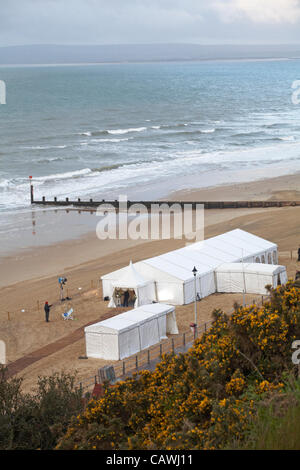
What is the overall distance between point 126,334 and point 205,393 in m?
9.62

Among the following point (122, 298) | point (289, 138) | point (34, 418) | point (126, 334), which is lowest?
point (126, 334)

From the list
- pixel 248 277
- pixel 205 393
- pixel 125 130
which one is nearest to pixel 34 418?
pixel 205 393

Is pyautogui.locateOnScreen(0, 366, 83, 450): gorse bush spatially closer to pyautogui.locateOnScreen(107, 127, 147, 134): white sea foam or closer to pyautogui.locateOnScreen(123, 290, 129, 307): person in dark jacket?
pyautogui.locateOnScreen(123, 290, 129, 307): person in dark jacket

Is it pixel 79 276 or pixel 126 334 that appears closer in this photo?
pixel 126 334

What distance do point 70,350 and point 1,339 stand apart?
3.01 m

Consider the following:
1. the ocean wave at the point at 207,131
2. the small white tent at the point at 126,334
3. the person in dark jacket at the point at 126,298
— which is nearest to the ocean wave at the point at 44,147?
the ocean wave at the point at 207,131

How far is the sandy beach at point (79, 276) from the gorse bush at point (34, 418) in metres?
5.88

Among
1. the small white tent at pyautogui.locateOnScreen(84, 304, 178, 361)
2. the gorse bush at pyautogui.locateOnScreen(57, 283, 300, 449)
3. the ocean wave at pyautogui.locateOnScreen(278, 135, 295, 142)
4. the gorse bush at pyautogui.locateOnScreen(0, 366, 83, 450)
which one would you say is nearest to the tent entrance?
the small white tent at pyautogui.locateOnScreen(84, 304, 178, 361)

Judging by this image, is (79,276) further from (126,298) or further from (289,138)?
(289,138)

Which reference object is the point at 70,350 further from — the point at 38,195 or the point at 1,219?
the point at 38,195

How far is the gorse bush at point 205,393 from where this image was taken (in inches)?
348

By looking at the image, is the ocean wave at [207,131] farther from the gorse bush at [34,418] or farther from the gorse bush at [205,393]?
the gorse bush at [34,418]

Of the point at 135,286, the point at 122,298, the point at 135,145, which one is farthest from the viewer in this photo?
the point at 135,145

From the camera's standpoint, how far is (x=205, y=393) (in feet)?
34.2
